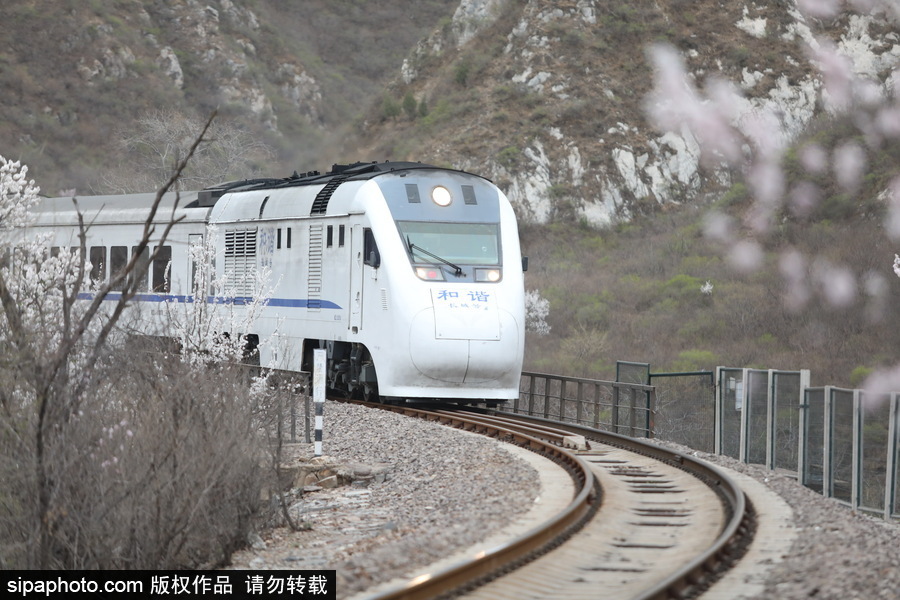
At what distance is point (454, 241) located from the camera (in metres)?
19.0

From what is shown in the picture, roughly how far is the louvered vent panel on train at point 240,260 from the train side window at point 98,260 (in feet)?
12.4

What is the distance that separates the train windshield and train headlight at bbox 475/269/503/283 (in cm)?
18

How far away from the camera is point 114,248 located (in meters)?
25.8

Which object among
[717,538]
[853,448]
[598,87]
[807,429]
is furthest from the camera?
[598,87]

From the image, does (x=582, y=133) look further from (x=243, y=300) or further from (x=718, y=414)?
(x=718, y=414)

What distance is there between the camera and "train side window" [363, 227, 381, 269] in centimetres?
1875

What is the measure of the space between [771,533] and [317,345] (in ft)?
41.5

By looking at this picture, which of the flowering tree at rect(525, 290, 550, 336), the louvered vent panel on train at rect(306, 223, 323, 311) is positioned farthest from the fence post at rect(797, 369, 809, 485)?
the flowering tree at rect(525, 290, 550, 336)

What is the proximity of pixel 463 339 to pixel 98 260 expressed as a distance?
1137 centimetres

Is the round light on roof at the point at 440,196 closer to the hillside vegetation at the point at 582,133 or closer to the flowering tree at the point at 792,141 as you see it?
the hillside vegetation at the point at 582,133

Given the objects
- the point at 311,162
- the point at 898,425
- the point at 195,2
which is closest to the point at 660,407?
the point at 898,425

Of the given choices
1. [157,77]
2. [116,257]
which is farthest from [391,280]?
[157,77]

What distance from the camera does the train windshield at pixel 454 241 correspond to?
18719 mm

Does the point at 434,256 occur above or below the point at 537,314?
above
